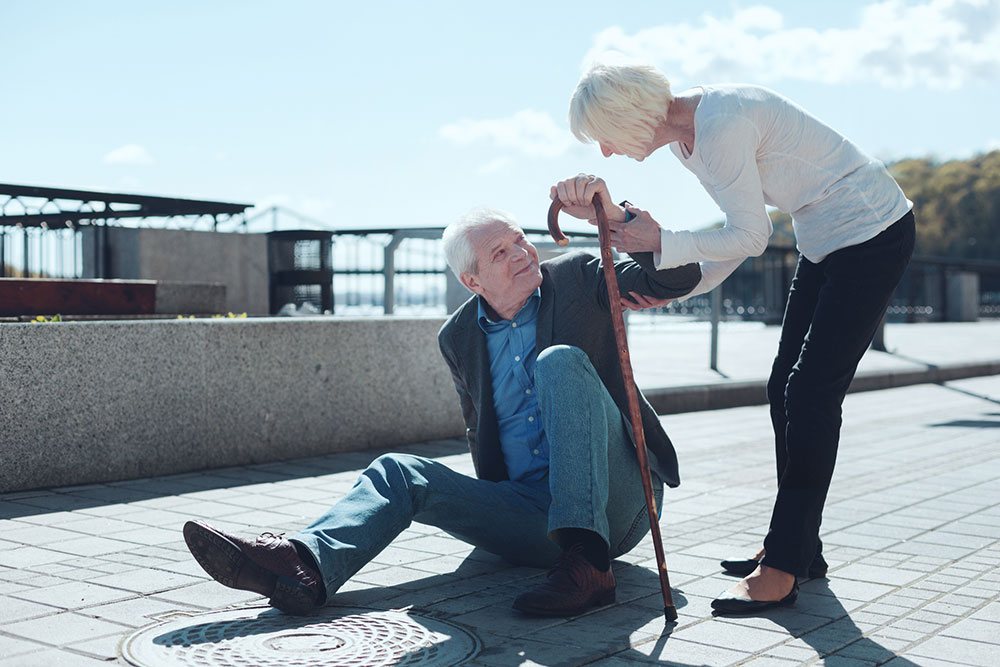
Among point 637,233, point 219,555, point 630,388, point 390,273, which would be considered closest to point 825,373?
point 630,388

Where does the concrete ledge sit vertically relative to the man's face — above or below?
below

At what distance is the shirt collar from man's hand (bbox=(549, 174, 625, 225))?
375 mm

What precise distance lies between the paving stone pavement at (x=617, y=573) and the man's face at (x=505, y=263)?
3.04ft

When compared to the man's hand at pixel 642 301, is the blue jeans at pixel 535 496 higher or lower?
lower

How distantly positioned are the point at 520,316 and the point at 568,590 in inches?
35.2

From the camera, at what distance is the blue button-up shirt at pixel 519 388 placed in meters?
3.50

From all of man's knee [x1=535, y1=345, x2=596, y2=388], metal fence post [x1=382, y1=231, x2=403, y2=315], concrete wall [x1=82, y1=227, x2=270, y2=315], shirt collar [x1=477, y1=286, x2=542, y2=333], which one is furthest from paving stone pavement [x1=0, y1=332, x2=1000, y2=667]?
concrete wall [x1=82, y1=227, x2=270, y2=315]

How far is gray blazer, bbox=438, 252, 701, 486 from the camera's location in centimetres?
340

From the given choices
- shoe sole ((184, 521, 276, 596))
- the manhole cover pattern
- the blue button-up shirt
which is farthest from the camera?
the blue button-up shirt

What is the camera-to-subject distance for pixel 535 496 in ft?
11.4

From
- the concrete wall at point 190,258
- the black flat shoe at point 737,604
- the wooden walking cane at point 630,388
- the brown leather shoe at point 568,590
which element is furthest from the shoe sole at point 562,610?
the concrete wall at point 190,258

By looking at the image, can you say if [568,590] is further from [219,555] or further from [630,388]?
[219,555]

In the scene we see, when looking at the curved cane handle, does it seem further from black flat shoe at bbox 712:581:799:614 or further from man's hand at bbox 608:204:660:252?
black flat shoe at bbox 712:581:799:614

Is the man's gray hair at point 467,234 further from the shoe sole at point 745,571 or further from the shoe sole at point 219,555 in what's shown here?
the shoe sole at point 745,571
